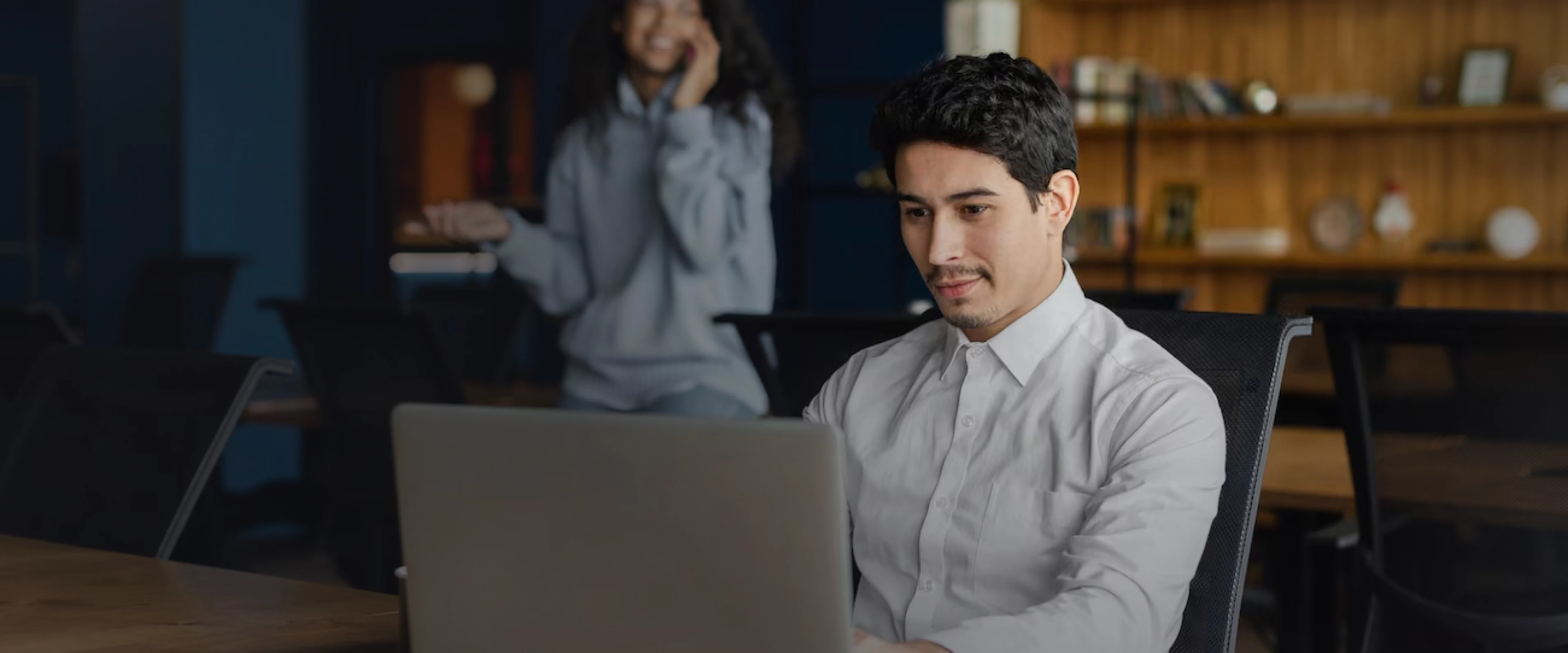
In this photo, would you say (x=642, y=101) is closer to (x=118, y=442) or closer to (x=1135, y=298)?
(x=1135, y=298)

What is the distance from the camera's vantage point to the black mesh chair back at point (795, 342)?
2.13m

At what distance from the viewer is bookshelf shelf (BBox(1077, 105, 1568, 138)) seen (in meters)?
5.47

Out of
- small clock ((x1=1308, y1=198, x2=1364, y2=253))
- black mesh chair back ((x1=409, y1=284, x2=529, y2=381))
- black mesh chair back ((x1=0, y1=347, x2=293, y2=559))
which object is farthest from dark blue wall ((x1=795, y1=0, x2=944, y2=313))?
black mesh chair back ((x1=0, y1=347, x2=293, y2=559))

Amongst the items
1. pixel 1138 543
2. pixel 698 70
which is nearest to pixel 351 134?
pixel 698 70

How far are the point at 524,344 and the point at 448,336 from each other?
463cm

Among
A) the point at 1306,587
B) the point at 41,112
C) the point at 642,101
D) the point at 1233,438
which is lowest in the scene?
the point at 1306,587

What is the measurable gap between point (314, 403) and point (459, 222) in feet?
3.96

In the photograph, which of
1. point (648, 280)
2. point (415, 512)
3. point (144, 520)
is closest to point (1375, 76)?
point (648, 280)

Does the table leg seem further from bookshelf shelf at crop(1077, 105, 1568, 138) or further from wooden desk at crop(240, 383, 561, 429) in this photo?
bookshelf shelf at crop(1077, 105, 1568, 138)

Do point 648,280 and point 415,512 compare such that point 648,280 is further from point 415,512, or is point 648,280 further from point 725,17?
point 415,512

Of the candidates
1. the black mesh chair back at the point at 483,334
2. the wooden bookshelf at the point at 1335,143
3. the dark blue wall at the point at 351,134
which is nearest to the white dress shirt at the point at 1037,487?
the black mesh chair back at the point at 483,334

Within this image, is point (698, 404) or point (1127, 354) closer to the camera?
point (1127, 354)

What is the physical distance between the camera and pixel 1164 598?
132cm

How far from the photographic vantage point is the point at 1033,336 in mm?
1469
